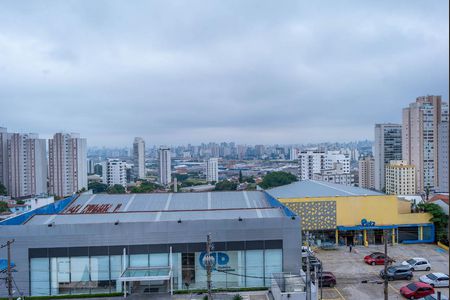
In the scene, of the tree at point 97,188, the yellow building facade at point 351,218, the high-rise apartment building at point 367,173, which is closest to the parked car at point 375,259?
the yellow building facade at point 351,218

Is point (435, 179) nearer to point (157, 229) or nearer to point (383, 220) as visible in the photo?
point (383, 220)

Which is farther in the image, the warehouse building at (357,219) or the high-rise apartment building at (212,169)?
the high-rise apartment building at (212,169)

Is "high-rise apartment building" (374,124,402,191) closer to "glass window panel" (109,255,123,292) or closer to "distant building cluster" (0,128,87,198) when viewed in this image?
"distant building cluster" (0,128,87,198)

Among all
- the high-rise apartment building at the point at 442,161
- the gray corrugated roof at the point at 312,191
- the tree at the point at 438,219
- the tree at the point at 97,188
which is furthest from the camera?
the tree at the point at 97,188

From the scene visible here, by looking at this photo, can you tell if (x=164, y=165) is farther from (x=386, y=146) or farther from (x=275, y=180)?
(x=386, y=146)

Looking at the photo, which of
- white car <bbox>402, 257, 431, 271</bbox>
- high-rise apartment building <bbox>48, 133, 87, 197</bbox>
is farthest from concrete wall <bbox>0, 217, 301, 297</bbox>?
high-rise apartment building <bbox>48, 133, 87, 197</bbox>

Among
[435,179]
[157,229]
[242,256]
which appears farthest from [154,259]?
[435,179]

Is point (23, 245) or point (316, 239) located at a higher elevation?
point (23, 245)

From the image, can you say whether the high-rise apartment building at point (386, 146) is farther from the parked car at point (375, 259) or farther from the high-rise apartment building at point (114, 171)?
the parked car at point (375, 259)
